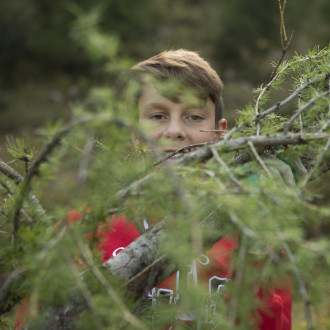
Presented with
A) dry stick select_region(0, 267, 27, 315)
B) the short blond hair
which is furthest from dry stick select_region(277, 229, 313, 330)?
the short blond hair

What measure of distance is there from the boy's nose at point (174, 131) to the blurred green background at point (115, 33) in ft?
35.5

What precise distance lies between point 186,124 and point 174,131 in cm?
11

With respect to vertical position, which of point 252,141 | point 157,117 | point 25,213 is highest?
point 157,117

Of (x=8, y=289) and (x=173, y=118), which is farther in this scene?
(x=173, y=118)

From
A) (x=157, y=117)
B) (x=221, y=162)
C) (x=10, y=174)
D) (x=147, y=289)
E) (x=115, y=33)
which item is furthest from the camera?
(x=115, y=33)

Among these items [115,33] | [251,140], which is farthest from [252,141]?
[115,33]

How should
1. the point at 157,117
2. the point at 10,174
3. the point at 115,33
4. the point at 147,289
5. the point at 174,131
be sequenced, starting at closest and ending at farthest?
1. the point at 147,289
2. the point at 10,174
3. the point at 174,131
4. the point at 157,117
5. the point at 115,33

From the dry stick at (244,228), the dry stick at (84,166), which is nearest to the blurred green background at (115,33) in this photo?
the dry stick at (84,166)

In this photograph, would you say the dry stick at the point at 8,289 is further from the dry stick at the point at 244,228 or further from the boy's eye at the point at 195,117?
the boy's eye at the point at 195,117

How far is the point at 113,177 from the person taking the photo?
0.80 m

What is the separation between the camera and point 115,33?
12.8 meters

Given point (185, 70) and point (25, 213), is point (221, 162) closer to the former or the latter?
point (25, 213)

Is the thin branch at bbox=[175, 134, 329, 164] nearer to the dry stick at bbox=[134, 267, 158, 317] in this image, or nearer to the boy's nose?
the dry stick at bbox=[134, 267, 158, 317]

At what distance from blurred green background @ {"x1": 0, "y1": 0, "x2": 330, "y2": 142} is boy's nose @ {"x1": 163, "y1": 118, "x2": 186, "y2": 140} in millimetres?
10816
